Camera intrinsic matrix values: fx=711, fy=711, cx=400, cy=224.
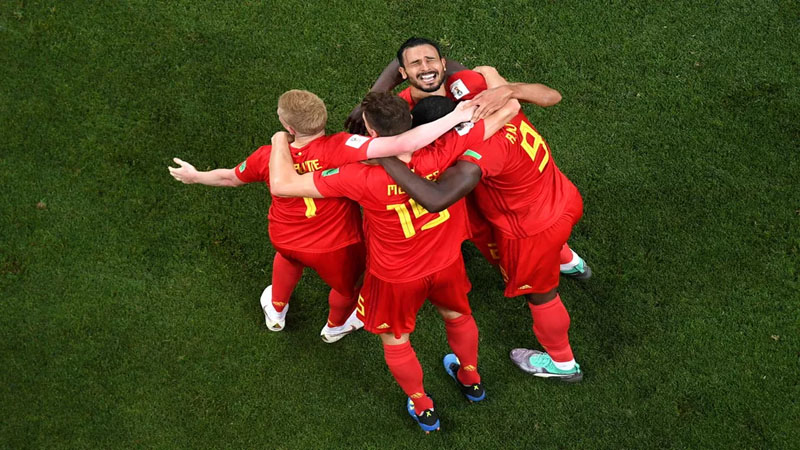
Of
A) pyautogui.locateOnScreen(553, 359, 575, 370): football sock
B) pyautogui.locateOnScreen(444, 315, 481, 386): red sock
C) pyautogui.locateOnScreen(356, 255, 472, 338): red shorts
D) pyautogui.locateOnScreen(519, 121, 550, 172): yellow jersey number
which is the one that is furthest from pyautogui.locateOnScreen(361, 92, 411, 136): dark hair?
pyautogui.locateOnScreen(553, 359, 575, 370): football sock

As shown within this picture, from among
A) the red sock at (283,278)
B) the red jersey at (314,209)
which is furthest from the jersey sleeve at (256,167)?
the red sock at (283,278)

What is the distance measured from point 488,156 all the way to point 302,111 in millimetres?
1092

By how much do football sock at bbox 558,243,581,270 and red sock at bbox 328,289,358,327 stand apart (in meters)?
1.63

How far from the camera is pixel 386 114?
3861 mm

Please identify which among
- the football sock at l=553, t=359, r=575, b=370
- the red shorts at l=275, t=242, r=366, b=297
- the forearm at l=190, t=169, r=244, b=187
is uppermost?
the forearm at l=190, t=169, r=244, b=187

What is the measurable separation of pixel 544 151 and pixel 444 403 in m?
2.04

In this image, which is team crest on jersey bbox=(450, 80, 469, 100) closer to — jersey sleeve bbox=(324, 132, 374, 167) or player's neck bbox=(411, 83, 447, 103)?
player's neck bbox=(411, 83, 447, 103)

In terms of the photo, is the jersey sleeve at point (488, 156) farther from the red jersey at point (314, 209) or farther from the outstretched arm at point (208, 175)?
the outstretched arm at point (208, 175)

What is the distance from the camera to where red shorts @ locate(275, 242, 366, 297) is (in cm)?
467

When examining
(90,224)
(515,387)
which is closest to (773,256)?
(515,387)

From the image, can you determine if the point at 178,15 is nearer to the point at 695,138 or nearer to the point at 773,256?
the point at 695,138

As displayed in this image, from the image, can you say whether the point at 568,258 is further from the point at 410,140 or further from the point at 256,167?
the point at 256,167

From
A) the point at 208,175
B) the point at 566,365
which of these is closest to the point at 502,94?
the point at 208,175

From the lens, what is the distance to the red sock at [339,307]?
513cm
